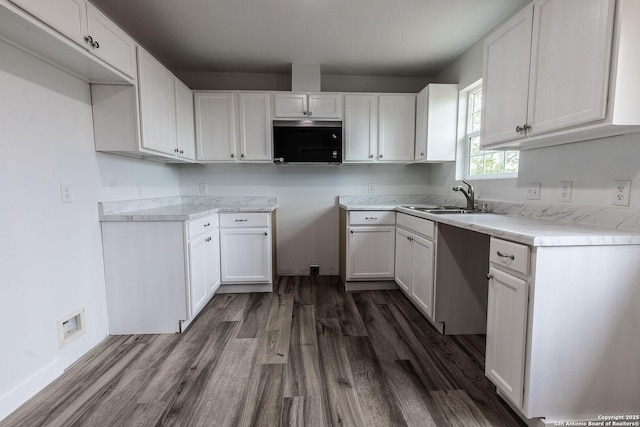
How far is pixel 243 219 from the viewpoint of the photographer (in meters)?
2.82

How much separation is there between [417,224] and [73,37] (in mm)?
2444

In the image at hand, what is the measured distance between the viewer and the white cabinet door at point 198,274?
2168mm

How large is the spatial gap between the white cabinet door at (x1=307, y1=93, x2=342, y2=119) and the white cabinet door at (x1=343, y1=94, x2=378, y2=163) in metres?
0.09

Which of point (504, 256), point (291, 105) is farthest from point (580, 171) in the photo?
point (291, 105)

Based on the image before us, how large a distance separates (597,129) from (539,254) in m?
0.66

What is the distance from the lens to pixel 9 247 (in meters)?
1.37

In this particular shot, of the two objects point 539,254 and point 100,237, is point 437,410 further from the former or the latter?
point 100,237

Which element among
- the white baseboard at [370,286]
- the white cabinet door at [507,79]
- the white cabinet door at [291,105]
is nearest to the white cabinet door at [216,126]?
the white cabinet door at [291,105]

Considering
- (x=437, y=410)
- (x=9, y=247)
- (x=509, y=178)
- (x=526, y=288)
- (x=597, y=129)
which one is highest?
(x=597, y=129)

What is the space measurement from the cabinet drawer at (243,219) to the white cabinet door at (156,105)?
0.77 metres

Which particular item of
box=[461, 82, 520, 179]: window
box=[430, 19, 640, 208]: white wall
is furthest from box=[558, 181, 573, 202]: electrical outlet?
box=[461, 82, 520, 179]: window

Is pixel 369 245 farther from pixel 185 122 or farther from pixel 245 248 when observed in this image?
pixel 185 122

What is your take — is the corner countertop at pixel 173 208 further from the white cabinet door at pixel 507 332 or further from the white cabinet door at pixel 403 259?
the white cabinet door at pixel 507 332

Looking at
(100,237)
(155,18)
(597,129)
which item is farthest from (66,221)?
(597,129)
